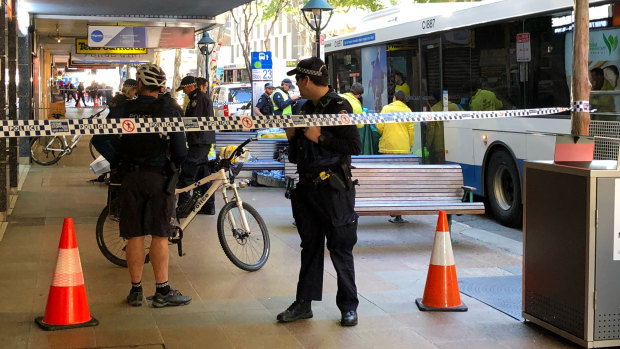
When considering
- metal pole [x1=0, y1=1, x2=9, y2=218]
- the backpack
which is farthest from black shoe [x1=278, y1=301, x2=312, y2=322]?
metal pole [x1=0, y1=1, x2=9, y2=218]

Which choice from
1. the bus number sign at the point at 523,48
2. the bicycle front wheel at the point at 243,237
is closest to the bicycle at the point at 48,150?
the bus number sign at the point at 523,48

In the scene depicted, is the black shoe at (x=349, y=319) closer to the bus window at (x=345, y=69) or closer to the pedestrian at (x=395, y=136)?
the pedestrian at (x=395, y=136)

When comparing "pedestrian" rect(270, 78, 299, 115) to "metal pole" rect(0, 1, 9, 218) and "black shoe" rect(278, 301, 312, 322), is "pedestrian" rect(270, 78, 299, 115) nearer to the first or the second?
"metal pole" rect(0, 1, 9, 218)

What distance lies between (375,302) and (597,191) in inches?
86.1

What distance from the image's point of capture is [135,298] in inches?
275

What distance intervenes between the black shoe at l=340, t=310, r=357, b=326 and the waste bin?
128 cm

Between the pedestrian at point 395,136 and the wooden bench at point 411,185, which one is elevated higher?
the pedestrian at point 395,136

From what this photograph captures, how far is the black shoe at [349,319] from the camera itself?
6.37 meters

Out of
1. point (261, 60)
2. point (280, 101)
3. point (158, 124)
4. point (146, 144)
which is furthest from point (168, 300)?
point (261, 60)

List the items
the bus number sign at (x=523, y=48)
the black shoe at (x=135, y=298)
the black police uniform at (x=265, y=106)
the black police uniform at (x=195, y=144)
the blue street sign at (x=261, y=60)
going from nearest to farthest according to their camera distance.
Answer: the black shoe at (x=135, y=298) → the black police uniform at (x=195, y=144) → the bus number sign at (x=523, y=48) → the black police uniform at (x=265, y=106) → the blue street sign at (x=261, y=60)

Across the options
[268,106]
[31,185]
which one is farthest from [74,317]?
[268,106]

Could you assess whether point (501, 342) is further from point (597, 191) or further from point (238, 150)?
point (238, 150)

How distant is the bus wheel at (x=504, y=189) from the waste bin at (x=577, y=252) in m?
5.89

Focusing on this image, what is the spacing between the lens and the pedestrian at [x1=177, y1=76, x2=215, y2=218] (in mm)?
11336
